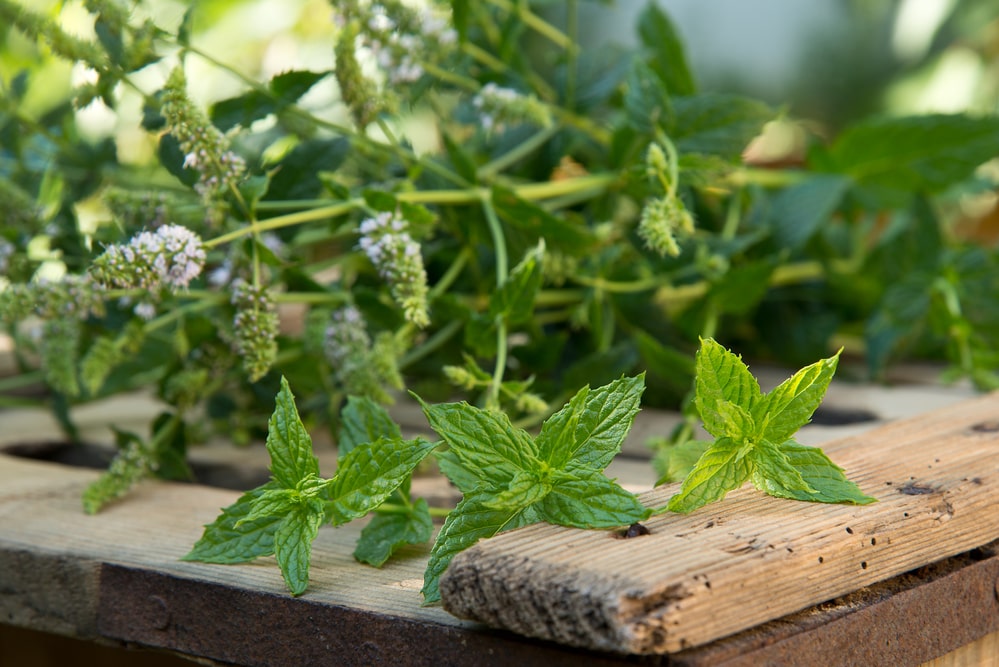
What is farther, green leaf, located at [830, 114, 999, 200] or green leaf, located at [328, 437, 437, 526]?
green leaf, located at [830, 114, 999, 200]

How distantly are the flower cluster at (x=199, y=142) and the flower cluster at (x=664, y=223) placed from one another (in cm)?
20

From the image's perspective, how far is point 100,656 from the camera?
0.82 meters

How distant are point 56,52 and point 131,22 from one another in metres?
0.04

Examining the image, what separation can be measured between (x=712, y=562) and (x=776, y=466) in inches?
3.3

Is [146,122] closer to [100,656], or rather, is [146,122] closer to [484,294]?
[484,294]

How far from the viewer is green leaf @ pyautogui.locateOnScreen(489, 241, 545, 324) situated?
545 millimetres

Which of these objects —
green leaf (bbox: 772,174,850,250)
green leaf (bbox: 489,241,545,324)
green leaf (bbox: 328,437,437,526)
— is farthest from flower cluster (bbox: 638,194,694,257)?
green leaf (bbox: 772,174,850,250)

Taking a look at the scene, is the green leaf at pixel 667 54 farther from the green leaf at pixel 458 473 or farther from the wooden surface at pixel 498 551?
the green leaf at pixel 458 473

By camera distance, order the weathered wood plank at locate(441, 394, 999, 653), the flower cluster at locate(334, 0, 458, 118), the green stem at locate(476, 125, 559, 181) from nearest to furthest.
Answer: the weathered wood plank at locate(441, 394, 999, 653) → the flower cluster at locate(334, 0, 458, 118) → the green stem at locate(476, 125, 559, 181)

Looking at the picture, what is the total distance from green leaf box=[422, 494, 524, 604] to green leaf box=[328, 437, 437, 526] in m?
0.03

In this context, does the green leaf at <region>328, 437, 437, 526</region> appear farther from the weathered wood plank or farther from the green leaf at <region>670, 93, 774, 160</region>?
the green leaf at <region>670, 93, 774, 160</region>

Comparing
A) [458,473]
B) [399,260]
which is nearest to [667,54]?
[399,260]

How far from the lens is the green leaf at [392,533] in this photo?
47 centimetres

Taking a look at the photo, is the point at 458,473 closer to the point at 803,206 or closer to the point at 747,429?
the point at 747,429
